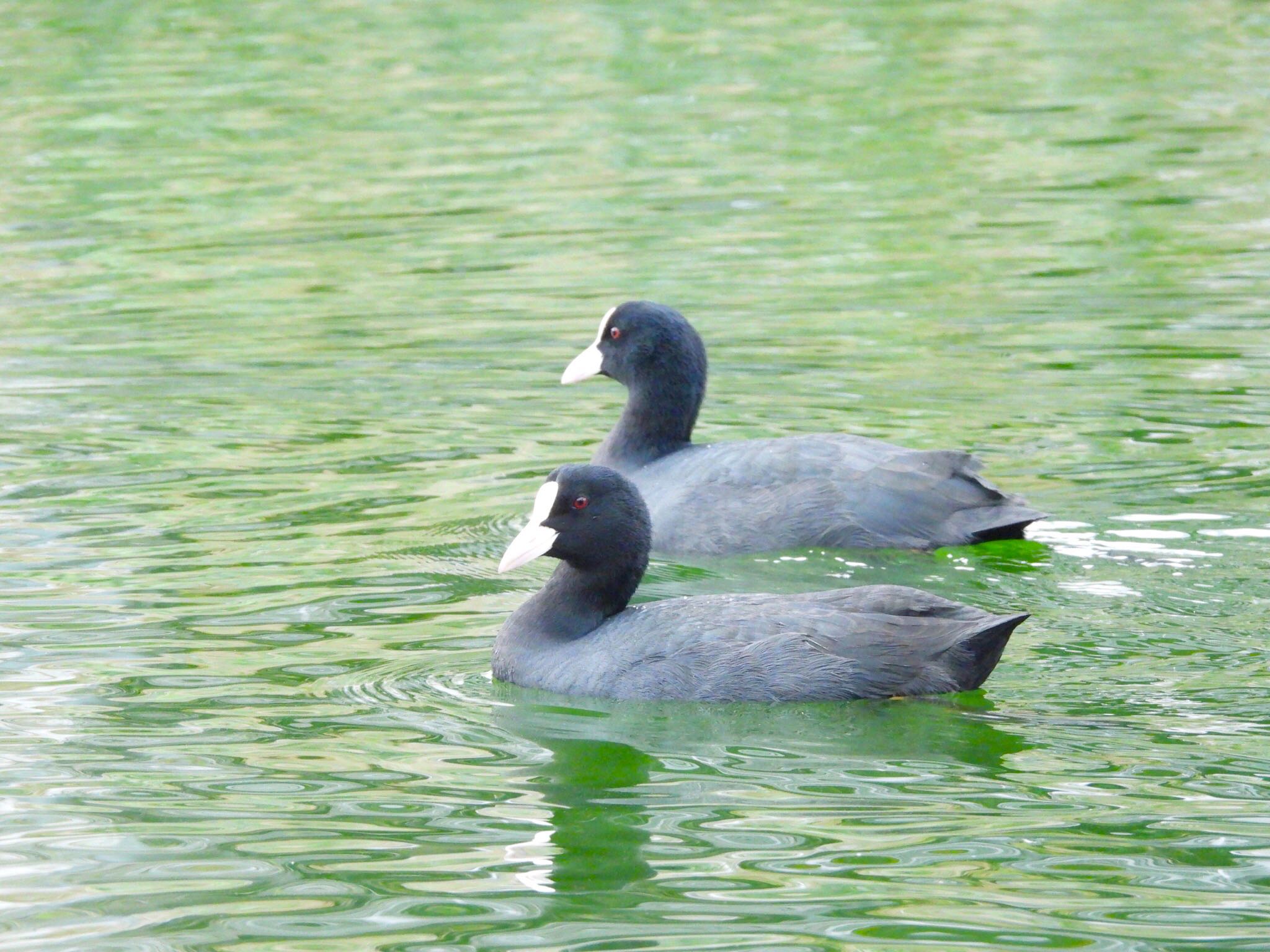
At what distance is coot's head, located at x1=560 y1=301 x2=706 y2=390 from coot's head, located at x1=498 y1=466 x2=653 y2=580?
214 centimetres

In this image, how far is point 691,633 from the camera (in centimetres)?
625

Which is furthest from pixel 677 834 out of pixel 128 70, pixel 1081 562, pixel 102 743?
pixel 128 70

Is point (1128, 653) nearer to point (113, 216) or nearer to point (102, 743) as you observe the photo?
point (102, 743)

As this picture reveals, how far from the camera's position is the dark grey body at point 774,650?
607 centimetres

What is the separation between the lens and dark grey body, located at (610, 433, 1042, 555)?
7711mm

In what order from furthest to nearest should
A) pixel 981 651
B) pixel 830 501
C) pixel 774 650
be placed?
pixel 830 501 → pixel 774 650 → pixel 981 651

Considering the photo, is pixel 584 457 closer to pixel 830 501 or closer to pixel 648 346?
pixel 648 346

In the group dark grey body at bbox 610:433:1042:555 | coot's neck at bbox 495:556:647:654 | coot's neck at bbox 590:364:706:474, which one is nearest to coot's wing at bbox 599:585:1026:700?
coot's neck at bbox 495:556:647:654

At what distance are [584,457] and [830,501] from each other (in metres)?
1.70

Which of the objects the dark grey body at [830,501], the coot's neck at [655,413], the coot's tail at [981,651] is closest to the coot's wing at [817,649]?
the coot's tail at [981,651]

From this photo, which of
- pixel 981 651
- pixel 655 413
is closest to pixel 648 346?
pixel 655 413

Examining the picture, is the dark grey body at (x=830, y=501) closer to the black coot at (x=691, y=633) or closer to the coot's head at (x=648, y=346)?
→ the coot's head at (x=648, y=346)

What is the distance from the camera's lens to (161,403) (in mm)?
10344

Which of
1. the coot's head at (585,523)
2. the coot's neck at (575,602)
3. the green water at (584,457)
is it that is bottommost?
the green water at (584,457)
